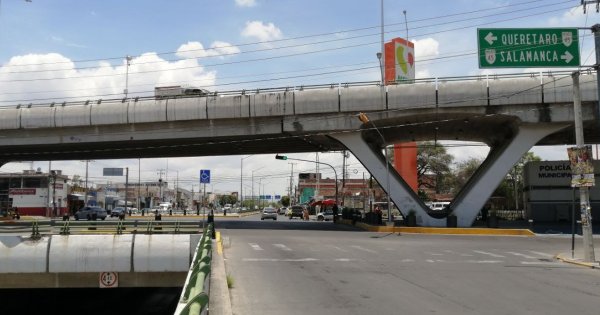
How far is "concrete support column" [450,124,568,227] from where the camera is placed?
3497 centimetres

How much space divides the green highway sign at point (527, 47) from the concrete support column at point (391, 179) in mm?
18315

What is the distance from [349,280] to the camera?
1292 centimetres

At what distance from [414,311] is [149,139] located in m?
32.5

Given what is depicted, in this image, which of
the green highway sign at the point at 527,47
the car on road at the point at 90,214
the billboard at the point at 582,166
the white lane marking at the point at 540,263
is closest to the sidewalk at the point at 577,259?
the white lane marking at the point at 540,263

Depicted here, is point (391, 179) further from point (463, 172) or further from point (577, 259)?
point (463, 172)

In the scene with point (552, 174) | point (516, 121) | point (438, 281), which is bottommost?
point (438, 281)

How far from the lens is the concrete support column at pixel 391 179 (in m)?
36.7

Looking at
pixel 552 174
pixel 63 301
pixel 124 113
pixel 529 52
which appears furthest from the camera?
pixel 552 174

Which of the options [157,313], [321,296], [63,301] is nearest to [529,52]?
[321,296]

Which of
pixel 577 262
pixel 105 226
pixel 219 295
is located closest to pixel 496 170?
pixel 577 262

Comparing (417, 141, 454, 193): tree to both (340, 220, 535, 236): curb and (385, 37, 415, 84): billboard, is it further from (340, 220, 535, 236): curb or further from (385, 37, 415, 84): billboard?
(340, 220, 535, 236): curb

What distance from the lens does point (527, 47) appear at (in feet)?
61.0

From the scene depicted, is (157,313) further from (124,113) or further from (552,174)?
(552,174)

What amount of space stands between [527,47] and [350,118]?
18.0 meters
